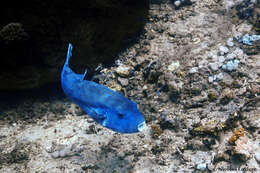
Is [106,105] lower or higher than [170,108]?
higher

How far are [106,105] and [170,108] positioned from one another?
2034mm

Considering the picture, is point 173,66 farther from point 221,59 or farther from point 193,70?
point 221,59

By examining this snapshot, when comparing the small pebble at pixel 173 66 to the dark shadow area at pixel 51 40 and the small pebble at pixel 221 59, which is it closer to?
the small pebble at pixel 221 59

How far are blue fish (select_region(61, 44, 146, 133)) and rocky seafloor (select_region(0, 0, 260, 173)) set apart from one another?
4.73 ft

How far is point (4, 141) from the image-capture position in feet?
14.3

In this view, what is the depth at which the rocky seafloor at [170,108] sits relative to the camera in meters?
3.12

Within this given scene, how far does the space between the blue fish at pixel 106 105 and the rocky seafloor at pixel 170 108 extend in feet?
4.73

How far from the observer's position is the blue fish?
2062mm

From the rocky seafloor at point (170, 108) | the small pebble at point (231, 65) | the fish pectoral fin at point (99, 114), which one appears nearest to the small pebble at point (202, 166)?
the rocky seafloor at point (170, 108)

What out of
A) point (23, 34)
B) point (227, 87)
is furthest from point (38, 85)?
point (227, 87)

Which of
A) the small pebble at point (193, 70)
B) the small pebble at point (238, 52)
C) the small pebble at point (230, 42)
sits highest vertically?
the small pebble at point (230, 42)

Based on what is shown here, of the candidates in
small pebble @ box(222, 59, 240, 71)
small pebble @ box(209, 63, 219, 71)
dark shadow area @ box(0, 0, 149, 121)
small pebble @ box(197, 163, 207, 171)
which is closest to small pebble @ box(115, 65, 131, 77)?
dark shadow area @ box(0, 0, 149, 121)

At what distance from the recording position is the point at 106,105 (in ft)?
7.28

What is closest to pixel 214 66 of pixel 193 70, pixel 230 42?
pixel 193 70
